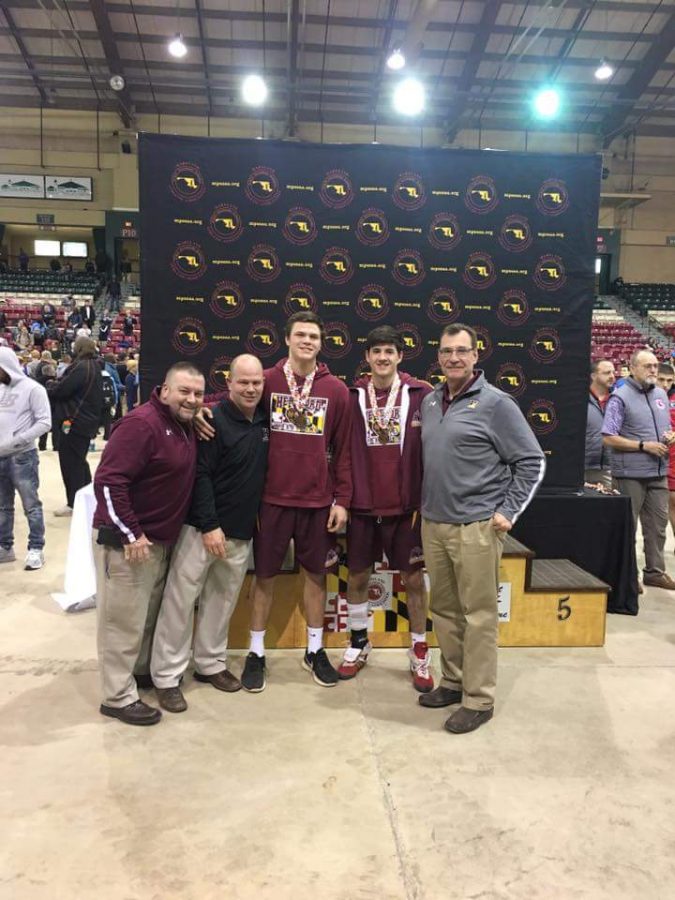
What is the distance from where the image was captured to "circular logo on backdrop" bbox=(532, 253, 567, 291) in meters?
4.43

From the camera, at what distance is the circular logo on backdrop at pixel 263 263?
423 cm

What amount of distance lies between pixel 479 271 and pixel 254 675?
3.07m

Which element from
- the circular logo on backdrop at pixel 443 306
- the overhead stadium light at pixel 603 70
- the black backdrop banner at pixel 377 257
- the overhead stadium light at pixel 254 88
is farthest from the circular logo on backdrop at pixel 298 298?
the overhead stadium light at pixel 603 70

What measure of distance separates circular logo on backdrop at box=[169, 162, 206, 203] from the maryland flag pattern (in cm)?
263

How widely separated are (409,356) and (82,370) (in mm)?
3318

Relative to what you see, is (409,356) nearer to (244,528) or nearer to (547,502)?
(547,502)

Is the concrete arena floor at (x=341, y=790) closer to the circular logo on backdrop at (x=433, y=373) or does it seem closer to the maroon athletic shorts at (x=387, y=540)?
the maroon athletic shorts at (x=387, y=540)

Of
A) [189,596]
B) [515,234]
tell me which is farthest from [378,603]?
[515,234]

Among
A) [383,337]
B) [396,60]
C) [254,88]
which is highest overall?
[396,60]

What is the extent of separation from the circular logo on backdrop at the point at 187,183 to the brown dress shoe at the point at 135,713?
3.13 m

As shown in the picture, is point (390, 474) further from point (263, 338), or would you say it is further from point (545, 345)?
point (545, 345)

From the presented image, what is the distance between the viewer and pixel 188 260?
4164 mm

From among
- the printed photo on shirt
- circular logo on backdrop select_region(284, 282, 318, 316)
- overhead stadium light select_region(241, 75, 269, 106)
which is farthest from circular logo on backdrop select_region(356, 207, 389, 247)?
overhead stadium light select_region(241, 75, 269, 106)

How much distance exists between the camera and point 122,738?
8.71 ft
